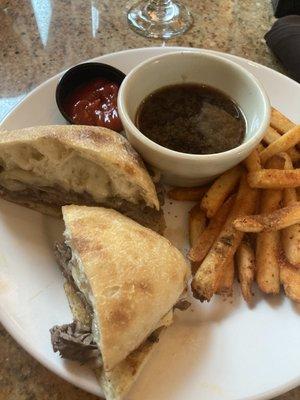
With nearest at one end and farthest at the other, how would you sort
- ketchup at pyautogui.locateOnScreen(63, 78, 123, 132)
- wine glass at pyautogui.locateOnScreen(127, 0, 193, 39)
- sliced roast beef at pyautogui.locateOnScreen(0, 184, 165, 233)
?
sliced roast beef at pyautogui.locateOnScreen(0, 184, 165, 233)
ketchup at pyautogui.locateOnScreen(63, 78, 123, 132)
wine glass at pyautogui.locateOnScreen(127, 0, 193, 39)

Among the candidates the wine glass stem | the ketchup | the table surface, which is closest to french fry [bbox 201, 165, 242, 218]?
the ketchup

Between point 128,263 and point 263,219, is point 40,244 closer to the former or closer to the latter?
point 128,263

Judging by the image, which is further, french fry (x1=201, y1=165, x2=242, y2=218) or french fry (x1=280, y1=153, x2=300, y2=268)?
french fry (x1=201, y1=165, x2=242, y2=218)

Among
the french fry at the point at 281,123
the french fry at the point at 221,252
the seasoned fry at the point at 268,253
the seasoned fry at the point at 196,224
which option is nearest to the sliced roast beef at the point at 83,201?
the seasoned fry at the point at 196,224

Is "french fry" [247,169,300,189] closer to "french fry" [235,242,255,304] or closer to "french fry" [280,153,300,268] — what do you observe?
"french fry" [280,153,300,268]

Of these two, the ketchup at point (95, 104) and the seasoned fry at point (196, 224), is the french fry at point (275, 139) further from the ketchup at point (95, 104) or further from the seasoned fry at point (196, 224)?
the ketchup at point (95, 104)
